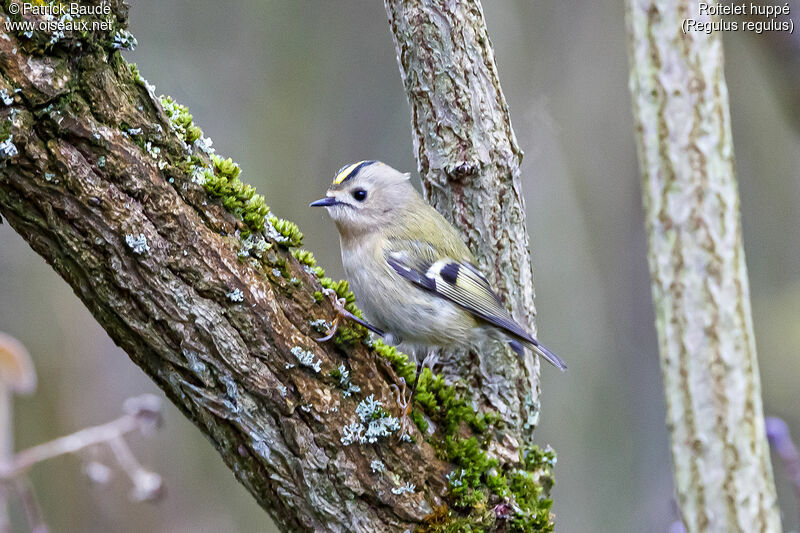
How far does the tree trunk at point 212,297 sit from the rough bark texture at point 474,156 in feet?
1.87

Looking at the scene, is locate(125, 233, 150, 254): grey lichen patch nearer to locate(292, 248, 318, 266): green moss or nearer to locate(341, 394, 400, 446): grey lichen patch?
locate(292, 248, 318, 266): green moss

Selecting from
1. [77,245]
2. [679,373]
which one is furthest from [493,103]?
[77,245]

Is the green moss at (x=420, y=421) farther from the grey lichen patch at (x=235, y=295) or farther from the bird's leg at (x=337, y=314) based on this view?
the grey lichen patch at (x=235, y=295)

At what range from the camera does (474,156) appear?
3.03 meters

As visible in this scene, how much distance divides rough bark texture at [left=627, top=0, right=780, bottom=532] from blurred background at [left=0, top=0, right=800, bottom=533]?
3870 mm

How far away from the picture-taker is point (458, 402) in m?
2.85

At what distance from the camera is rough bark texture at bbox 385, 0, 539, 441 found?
9.76 ft

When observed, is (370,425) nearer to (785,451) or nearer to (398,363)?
(398,363)

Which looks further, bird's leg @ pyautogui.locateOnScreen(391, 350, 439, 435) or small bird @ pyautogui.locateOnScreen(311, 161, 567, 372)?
small bird @ pyautogui.locateOnScreen(311, 161, 567, 372)

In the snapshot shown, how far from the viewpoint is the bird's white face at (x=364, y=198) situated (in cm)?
327

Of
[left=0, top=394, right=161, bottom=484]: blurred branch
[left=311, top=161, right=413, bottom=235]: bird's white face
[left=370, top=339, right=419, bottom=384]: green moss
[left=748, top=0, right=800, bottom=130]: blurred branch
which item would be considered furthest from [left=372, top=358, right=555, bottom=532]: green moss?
[left=748, top=0, right=800, bottom=130]: blurred branch

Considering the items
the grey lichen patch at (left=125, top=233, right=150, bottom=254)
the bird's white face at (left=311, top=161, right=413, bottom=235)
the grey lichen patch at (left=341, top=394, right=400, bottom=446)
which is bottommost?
the grey lichen patch at (left=341, top=394, right=400, bottom=446)

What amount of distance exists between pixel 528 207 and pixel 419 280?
3.95 m

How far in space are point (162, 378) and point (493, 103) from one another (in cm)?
164
